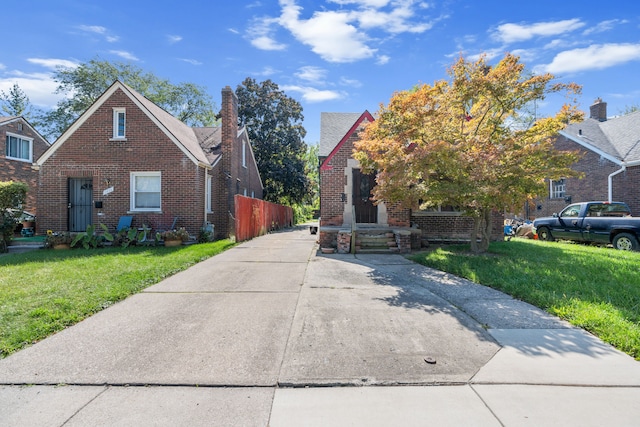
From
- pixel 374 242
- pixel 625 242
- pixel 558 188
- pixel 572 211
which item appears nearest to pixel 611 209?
pixel 572 211

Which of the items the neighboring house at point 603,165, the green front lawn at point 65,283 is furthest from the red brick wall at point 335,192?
the neighboring house at point 603,165

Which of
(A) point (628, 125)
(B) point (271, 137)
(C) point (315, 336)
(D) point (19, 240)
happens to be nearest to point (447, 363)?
(C) point (315, 336)

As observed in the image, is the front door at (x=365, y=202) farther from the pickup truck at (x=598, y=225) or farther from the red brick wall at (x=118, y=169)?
the pickup truck at (x=598, y=225)

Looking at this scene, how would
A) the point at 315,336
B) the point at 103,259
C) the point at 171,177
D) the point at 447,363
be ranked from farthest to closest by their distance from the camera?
the point at 171,177
the point at 103,259
the point at 315,336
the point at 447,363

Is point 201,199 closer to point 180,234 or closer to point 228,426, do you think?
point 180,234

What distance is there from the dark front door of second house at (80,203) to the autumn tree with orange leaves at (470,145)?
1181 cm

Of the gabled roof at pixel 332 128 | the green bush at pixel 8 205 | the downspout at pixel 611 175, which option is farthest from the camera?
the downspout at pixel 611 175

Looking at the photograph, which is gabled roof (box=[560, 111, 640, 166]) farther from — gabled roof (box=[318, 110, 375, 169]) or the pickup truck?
gabled roof (box=[318, 110, 375, 169])

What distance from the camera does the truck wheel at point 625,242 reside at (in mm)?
11117

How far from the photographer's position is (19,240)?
13.0 meters

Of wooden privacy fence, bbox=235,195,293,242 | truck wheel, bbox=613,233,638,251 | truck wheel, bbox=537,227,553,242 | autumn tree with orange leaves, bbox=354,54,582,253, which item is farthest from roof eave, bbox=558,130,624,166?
wooden privacy fence, bbox=235,195,293,242

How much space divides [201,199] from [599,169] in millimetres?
20231

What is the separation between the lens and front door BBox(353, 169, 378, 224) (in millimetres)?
12664

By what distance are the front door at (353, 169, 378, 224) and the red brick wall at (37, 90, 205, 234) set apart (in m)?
6.43
